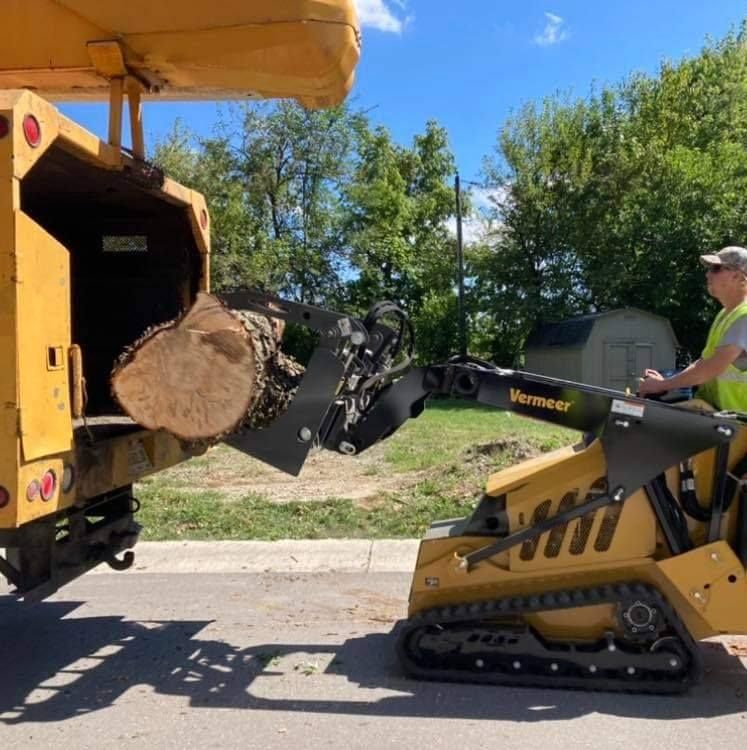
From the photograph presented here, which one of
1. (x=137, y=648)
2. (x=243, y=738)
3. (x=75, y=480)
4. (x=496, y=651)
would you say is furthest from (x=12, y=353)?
(x=496, y=651)

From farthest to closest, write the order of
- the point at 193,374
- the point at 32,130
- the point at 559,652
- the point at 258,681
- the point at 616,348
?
the point at 616,348 → the point at 258,681 → the point at 559,652 → the point at 193,374 → the point at 32,130

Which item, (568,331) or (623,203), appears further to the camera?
(623,203)

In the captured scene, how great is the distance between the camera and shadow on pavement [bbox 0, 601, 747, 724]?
12.7 feet

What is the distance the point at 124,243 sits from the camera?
5.94 metres

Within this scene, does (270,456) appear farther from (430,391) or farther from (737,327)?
(737,327)

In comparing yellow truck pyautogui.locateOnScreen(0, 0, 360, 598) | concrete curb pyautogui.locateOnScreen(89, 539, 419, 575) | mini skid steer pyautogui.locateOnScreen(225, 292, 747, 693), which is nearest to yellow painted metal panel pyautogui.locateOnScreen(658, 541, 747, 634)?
mini skid steer pyautogui.locateOnScreen(225, 292, 747, 693)

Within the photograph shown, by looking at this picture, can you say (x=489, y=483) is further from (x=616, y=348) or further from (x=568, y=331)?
(x=568, y=331)

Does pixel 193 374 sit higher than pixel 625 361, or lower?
higher

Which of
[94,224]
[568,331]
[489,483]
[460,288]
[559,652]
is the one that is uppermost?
[460,288]

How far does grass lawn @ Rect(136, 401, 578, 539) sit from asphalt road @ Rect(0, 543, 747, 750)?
74.1 inches

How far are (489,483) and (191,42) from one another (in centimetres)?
287

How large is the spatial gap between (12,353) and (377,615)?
3015 mm

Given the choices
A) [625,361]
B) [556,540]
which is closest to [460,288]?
[625,361]

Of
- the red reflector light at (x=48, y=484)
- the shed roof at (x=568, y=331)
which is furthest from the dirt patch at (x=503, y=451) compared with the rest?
the shed roof at (x=568, y=331)
